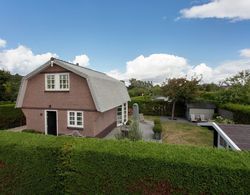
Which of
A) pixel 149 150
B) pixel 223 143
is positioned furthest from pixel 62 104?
pixel 223 143

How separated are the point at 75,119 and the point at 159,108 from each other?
1635 cm

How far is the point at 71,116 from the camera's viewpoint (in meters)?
13.2

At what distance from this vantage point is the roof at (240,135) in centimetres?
509

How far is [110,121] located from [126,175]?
39.8 ft

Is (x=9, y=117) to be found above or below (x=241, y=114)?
below

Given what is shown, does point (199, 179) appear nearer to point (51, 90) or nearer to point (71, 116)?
point (71, 116)

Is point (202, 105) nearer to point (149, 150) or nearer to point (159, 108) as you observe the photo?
point (159, 108)

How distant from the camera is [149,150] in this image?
4312 millimetres

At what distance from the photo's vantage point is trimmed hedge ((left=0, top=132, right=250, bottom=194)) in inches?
145

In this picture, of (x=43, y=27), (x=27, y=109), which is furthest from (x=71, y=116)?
(x=43, y=27)

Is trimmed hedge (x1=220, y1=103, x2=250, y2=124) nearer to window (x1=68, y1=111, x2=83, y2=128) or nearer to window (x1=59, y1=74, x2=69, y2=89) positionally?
window (x1=68, y1=111, x2=83, y2=128)

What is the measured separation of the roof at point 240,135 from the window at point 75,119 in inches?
362

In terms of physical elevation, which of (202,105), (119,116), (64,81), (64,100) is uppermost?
(64,81)

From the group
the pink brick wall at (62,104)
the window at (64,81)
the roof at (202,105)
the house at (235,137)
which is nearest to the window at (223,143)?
the house at (235,137)
